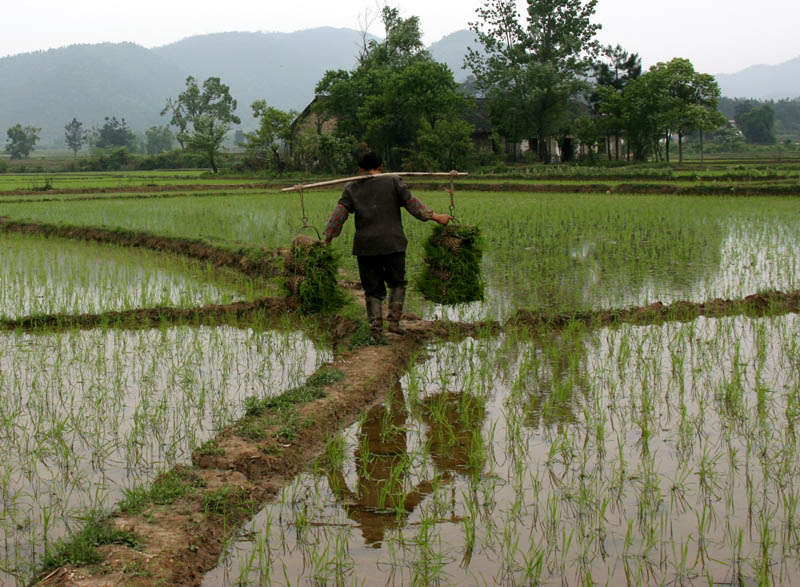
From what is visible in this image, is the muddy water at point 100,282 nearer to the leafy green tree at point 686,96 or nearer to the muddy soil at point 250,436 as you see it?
the muddy soil at point 250,436

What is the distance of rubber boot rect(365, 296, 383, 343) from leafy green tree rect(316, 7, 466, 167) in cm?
2070

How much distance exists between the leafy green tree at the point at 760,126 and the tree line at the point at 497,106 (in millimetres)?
23352

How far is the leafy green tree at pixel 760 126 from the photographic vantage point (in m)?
52.0

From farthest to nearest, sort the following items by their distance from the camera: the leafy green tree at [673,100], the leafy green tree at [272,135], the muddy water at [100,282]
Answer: the leafy green tree at [272,135] → the leafy green tree at [673,100] → the muddy water at [100,282]

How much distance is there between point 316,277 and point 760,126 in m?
55.3

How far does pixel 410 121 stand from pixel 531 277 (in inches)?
785

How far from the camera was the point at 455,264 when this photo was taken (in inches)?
206

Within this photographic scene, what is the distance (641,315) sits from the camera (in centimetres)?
563

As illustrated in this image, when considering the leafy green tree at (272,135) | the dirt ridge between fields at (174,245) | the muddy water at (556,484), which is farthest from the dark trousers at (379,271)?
the leafy green tree at (272,135)

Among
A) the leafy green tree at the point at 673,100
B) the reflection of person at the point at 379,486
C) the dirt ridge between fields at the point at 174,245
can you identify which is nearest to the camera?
the reflection of person at the point at 379,486

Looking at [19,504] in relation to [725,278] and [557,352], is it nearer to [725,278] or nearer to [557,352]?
[557,352]

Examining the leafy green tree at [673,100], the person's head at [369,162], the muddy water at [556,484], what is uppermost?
the leafy green tree at [673,100]

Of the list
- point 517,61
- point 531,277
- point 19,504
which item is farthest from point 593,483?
point 517,61

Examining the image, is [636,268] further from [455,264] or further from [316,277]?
[316,277]
